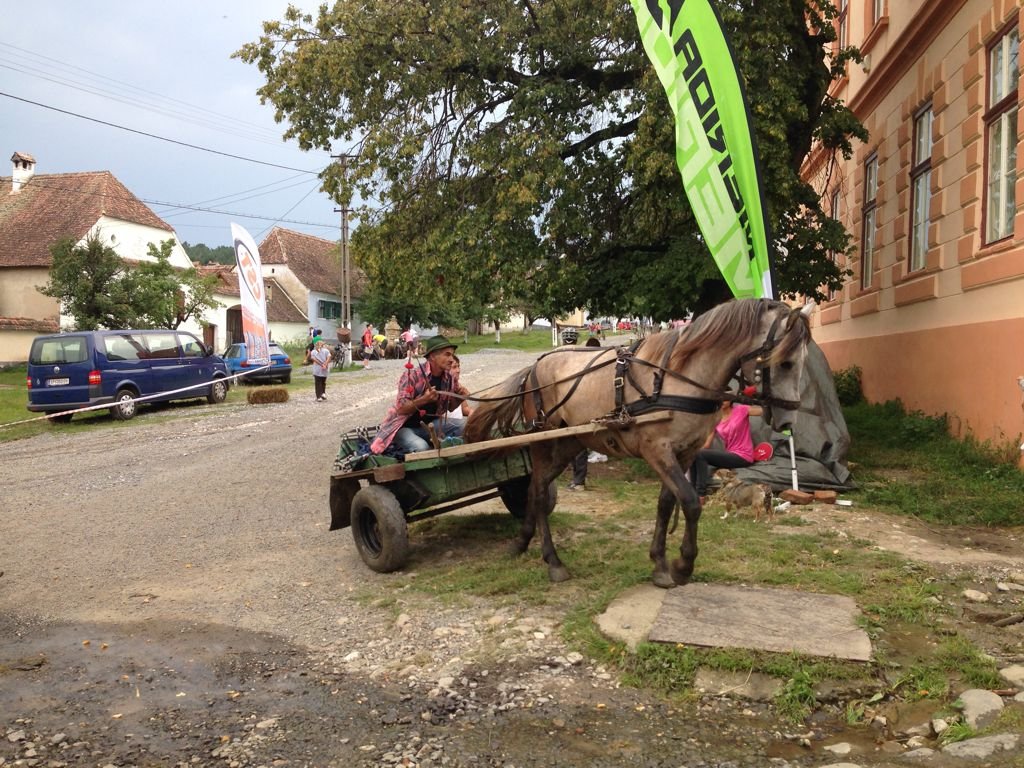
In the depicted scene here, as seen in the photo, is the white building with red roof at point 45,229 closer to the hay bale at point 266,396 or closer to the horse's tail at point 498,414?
the hay bale at point 266,396

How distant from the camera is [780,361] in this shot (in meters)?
4.56

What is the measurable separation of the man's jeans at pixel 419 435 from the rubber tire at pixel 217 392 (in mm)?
14141

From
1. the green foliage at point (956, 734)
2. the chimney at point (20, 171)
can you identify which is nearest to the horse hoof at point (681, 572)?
the green foliage at point (956, 734)

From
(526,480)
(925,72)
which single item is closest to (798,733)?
(526,480)

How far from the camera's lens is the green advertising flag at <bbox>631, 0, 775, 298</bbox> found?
689 cm

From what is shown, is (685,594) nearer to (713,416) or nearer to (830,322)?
(713,416)

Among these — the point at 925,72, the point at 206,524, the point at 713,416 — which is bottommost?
the point at 206,524

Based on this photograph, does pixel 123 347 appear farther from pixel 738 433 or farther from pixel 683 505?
pixel 683 505

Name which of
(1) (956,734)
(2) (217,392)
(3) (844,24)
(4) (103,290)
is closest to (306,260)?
(4) (103,290)

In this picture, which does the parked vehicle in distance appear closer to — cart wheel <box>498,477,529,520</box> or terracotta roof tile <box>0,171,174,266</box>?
terracotta roof tile <box>0,171,174,266</box>

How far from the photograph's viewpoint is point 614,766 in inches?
125

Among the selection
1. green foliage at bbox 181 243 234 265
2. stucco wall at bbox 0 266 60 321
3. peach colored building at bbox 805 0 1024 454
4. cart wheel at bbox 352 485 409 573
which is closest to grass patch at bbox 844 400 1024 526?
peach colored building at bbox 805 0 1024 454

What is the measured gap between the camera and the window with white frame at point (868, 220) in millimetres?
13461

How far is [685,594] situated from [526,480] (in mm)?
2072
